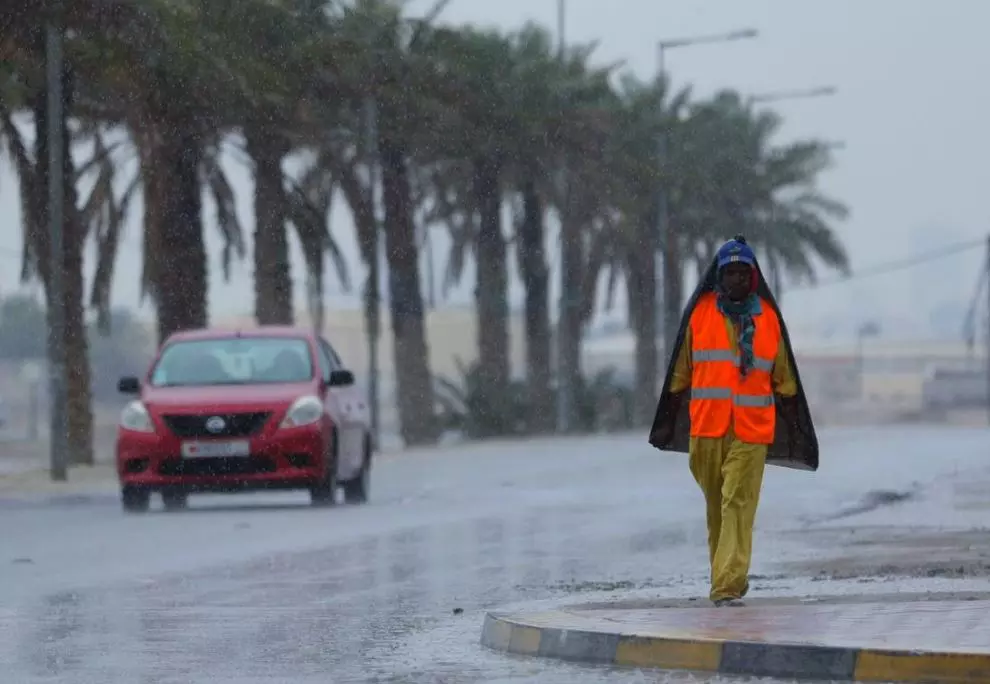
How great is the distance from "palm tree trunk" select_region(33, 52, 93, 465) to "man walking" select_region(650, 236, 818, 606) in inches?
797

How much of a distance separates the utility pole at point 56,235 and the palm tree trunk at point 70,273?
0.32m

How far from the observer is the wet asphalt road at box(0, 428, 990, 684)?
935cm

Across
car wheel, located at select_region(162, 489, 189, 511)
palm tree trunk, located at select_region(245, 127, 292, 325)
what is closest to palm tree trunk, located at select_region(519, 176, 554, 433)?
palm tree trunk, located at select_region(245, 127, 292, 325)

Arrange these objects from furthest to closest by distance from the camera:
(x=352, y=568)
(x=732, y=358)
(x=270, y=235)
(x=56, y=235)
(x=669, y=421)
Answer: (x=270, y=235), (x=56, y=235), (x=352, y=568), (x=669, y=421), (x=732, y=358)

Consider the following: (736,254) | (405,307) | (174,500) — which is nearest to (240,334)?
(174,500)

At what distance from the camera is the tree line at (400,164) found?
108 ft

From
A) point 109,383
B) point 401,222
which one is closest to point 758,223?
point 401,222

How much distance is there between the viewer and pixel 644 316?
6353 centimetres

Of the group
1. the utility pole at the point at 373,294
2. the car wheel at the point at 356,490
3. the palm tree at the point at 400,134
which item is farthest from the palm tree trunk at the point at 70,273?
the car wheel at the point at 356,490

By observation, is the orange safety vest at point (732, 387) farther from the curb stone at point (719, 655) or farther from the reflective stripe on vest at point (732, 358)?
the curb stone at point (719, 655)

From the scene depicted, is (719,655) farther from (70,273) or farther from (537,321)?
(537,321)

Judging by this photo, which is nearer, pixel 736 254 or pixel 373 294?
pixel 736 254

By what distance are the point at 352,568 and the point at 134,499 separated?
7.65 m

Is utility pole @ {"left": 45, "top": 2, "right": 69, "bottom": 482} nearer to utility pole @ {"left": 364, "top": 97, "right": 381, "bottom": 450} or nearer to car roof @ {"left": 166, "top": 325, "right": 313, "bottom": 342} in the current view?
car roof @ {"left": 166, "top": 325, "right": 313, "bottom": 342}
